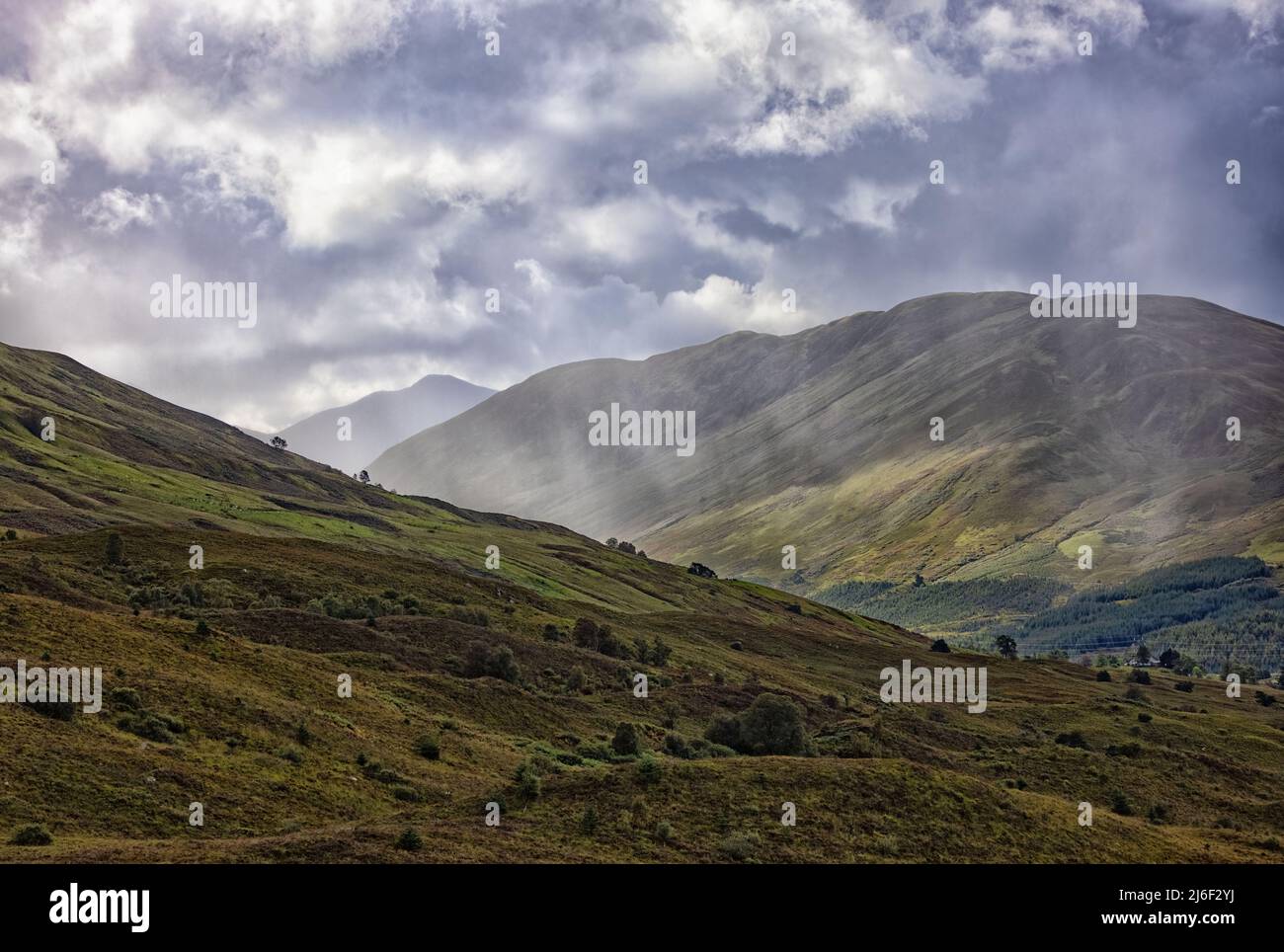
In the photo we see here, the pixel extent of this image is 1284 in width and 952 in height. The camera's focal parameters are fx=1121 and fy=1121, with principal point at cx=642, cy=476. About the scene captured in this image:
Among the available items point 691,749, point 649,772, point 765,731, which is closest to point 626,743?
point 691,749

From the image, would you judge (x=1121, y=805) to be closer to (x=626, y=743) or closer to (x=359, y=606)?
(x=626, y=743)

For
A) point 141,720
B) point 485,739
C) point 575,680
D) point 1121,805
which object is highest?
point 575,680

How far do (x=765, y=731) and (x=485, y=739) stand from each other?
14.8 m

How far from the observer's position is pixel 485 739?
173ft

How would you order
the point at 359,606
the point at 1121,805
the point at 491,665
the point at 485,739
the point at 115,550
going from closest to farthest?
the point at 485,739 < the point at 1121,805 < the point at 491,665 < the point at 359,606 < the point at 115,550

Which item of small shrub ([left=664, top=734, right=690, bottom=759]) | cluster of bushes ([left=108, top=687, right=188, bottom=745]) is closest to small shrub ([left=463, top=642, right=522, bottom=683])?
small shrub ([left=664, top=734, right=690, bottom=759])

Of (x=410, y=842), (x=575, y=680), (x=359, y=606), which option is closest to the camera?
(x=410, y=842)

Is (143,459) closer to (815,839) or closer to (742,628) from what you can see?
(742,628)

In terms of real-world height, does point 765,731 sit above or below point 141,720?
below

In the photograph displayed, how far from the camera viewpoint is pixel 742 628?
123 metres

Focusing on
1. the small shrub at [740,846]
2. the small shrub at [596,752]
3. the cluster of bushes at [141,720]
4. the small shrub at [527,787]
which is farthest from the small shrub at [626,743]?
the small shrub at [740,846]

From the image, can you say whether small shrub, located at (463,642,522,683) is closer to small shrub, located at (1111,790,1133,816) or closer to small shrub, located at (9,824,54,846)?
small shrub, located at (1111,790,1133,816)

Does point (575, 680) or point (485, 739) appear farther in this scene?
A: point (575, 680)
